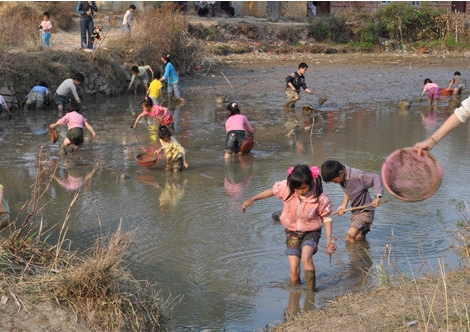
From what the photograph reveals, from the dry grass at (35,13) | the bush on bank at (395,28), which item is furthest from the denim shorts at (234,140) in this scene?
the bush on bank at (395,28)

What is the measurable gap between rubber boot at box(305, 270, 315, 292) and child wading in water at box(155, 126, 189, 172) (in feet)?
17.4

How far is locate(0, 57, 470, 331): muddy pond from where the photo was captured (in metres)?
7.46

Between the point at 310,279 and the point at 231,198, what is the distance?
3.74 m

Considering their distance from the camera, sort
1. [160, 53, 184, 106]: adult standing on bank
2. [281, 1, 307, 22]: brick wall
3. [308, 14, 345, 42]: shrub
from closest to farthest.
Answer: [160, 53, 184, 106]: adult standing on bank < [308, 14, 345, 42]: shrub < [281, 1, 307, 22]: brick wall

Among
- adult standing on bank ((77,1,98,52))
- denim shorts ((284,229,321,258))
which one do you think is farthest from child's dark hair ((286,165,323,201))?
adult standing on bank ((77,1,98,52))

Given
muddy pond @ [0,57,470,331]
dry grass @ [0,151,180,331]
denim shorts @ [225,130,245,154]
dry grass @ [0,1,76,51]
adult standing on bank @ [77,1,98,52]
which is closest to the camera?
dry grass @ [0,151,180,331]

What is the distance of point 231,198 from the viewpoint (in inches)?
426

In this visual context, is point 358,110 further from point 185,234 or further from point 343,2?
point 343,2

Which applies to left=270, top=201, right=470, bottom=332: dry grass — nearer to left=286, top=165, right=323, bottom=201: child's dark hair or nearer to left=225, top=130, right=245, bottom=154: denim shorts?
left=286, top=165, right=323, bottom=201: child's dark hair

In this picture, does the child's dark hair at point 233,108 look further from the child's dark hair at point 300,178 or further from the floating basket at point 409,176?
the floating basket at point 409,176

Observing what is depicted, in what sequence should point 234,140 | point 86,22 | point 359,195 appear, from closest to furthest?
1. point 359,195
2. point 234,140
3. point 86,22

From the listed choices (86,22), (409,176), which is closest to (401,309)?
(409,176)

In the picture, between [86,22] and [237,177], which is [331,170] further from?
[86,22]

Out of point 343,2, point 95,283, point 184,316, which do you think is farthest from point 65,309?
point 343,2
